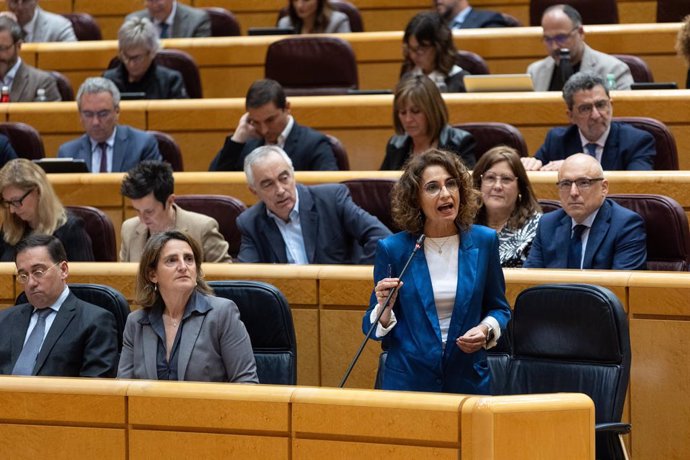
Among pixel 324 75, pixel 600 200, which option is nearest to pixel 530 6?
pixel 324 75

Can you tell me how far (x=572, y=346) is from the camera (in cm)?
214

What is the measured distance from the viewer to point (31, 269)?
2.48 m

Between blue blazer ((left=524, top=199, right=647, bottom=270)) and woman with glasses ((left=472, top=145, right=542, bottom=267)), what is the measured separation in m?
0.04

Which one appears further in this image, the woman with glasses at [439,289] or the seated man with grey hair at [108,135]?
the seated man with grey hair at [108,135]

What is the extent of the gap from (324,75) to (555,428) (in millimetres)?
2517

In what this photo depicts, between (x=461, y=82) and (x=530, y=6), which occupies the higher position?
(x=530, y=6)

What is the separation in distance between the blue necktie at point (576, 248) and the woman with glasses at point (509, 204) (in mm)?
92

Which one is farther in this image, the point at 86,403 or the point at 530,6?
the point at 530,6

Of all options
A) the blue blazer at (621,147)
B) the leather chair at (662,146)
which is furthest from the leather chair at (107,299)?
the leather chair at (662,146)

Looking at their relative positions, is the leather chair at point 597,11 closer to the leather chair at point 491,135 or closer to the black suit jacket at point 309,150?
the leather chair at point 491,135

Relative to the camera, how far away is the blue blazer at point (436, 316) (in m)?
2.00

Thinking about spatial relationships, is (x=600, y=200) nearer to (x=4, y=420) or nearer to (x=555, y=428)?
(x=555, y=428)

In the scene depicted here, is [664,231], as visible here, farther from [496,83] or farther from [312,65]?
[312,65]

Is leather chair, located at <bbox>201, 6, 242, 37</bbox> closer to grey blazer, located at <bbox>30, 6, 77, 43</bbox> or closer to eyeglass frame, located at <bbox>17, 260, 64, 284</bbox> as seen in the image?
grey blazer, located at <bbox>30, 6, 77, 43</bbox>
